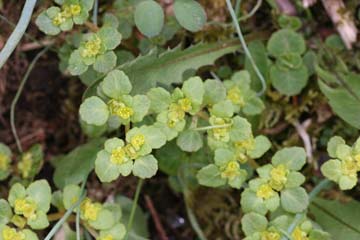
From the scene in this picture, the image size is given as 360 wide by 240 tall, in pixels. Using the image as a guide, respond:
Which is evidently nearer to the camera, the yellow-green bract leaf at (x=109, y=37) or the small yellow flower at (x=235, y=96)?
the yellow-green bract leaf at (x=109, y=37)

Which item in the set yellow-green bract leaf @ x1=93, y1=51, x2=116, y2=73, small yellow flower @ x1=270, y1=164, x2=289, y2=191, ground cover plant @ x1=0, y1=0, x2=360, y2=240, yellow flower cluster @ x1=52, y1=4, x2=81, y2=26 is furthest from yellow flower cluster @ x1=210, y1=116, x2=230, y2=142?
yellow flower cluster @ x1=52, y1=4, x2=81, y2=26

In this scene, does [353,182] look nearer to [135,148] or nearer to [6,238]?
[135,148]

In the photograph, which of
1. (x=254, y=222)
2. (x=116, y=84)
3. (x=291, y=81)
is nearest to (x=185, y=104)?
(x=116, y=84)

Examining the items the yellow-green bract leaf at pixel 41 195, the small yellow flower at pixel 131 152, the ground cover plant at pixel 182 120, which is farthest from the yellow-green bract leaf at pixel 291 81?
the yellow-green bract leaf at pixel 41 195

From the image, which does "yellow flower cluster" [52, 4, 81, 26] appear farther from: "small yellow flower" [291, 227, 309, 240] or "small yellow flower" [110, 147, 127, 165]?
"small yellow flower" [291, 227, 309, 240]

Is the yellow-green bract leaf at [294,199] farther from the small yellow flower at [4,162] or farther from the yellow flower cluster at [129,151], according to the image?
the small yellow flower at [4,162]

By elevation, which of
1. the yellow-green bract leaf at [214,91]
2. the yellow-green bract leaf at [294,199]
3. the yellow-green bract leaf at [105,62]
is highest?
the yellow-green bract leaf at [105,62]

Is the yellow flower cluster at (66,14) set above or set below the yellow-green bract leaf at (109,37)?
above

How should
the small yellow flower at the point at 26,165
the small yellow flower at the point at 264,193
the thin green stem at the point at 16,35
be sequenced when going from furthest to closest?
the small yellow flower at the point at 26,165 < the small yellow flower at the point at 264,193 < the thin green stem at the point at 16,35

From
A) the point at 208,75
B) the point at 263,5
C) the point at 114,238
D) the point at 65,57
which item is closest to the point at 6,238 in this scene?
the point at 114,238
